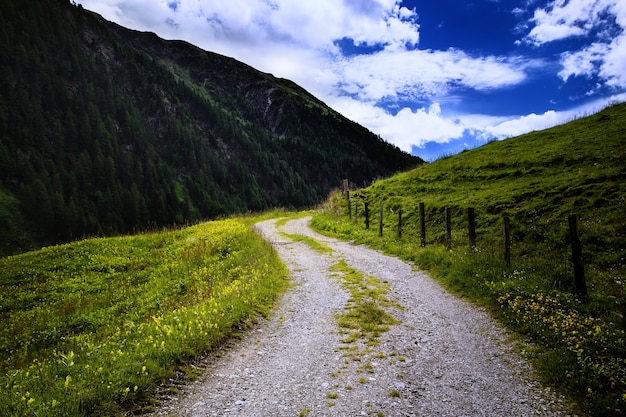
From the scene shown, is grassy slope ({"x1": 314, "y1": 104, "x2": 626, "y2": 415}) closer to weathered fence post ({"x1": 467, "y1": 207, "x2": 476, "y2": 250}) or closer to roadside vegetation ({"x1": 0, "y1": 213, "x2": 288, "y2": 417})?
weathered fence post ({"x1": 467, "y1": 207, "x2": 476, "y2": 250})

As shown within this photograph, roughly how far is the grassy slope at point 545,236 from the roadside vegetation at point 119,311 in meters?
7.91

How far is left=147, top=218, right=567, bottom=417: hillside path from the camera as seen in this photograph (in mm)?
6254

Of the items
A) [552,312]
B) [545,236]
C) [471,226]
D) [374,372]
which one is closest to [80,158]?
[471,226]

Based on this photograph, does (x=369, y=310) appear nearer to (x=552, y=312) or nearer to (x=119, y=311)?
(x=552, y=312)

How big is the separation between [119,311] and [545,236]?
65.6ft

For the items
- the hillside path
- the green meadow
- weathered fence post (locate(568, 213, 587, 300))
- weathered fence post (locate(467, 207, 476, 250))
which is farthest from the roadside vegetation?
weathered fence post (locate(568, 213, 587, 300))

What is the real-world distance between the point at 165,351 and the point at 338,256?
552 inches

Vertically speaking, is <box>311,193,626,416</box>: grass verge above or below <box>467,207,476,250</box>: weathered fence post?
below

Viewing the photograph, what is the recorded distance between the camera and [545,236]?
15.6 m

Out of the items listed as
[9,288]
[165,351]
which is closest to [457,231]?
[165,351]

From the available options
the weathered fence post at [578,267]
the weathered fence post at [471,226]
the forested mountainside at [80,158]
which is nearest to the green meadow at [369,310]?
the weathered fence post at [578,267]

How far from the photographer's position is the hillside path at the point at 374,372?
6.25m

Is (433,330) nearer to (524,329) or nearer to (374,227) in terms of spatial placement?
(524,329)

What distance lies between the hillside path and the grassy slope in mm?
876
